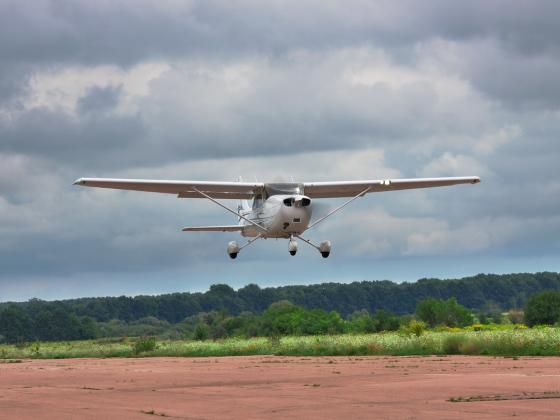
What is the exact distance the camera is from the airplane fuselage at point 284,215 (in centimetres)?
A: 4056

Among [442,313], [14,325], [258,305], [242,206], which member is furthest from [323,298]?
[242,206]

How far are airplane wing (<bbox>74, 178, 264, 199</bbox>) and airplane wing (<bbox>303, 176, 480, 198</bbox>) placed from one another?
8.84 ft

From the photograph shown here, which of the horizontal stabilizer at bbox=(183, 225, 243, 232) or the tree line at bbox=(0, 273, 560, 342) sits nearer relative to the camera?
the horizontal stabilizer at bbox=(183, 225, 243, 232)

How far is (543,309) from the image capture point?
306 feet

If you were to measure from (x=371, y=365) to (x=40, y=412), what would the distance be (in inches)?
650

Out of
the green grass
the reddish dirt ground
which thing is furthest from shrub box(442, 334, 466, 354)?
the reddish dirt ground

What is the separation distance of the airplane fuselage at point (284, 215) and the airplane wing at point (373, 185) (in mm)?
3668

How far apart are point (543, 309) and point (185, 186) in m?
57.1

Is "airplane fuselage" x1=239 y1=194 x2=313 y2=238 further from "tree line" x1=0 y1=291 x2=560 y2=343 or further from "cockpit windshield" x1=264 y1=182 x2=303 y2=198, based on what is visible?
"tree line" x1=0 y1=291 x2=560 y2=343

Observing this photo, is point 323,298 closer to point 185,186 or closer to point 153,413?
point 185,186

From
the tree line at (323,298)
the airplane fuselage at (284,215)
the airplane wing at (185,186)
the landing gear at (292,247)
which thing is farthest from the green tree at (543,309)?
the tree line at (323,298)

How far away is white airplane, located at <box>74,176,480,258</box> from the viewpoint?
40875 mm

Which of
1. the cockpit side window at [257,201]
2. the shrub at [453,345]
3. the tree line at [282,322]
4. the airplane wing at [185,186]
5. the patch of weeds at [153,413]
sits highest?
the airplane wing at [185,186]

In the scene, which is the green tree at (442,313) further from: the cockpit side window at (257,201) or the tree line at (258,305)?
the cockpit side window at (257,201)
